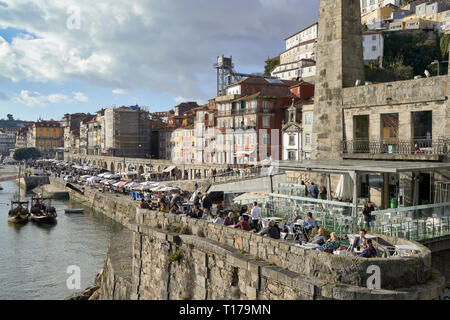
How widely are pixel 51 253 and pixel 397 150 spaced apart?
25330 mm

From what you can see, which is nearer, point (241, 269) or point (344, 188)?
point (241, 269)

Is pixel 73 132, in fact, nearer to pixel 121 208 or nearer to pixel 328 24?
pixel 121 208

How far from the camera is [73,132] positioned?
13600cm

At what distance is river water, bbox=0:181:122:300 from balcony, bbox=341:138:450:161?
1631 centimetres

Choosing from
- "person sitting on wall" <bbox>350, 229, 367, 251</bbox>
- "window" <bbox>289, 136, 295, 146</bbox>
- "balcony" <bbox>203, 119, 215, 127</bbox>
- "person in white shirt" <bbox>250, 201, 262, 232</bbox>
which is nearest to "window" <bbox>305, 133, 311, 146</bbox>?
"window" <bbox>289, 136, 295, 146</bbox>

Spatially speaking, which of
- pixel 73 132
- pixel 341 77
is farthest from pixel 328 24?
pixel 73 132

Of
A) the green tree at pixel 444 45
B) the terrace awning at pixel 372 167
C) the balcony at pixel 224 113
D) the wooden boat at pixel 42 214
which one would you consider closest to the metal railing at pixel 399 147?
the terrace awning at pixel 372 167

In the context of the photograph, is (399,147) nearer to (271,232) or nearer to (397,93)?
(397,93)

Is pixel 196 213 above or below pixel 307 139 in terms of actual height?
below

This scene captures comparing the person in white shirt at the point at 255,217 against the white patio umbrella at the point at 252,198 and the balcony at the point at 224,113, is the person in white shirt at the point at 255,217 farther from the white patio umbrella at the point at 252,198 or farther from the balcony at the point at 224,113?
the balcony at the point at 224,113

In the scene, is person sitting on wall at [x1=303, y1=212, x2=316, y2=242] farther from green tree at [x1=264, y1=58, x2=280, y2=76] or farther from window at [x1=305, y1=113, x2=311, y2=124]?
green tree at [x1=264, y1=58, x2=280, y2=76]

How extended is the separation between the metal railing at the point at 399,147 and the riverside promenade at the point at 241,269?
6.30m

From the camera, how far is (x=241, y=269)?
9.96 meters

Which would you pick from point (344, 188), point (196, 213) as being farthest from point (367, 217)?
point (196, 213)
